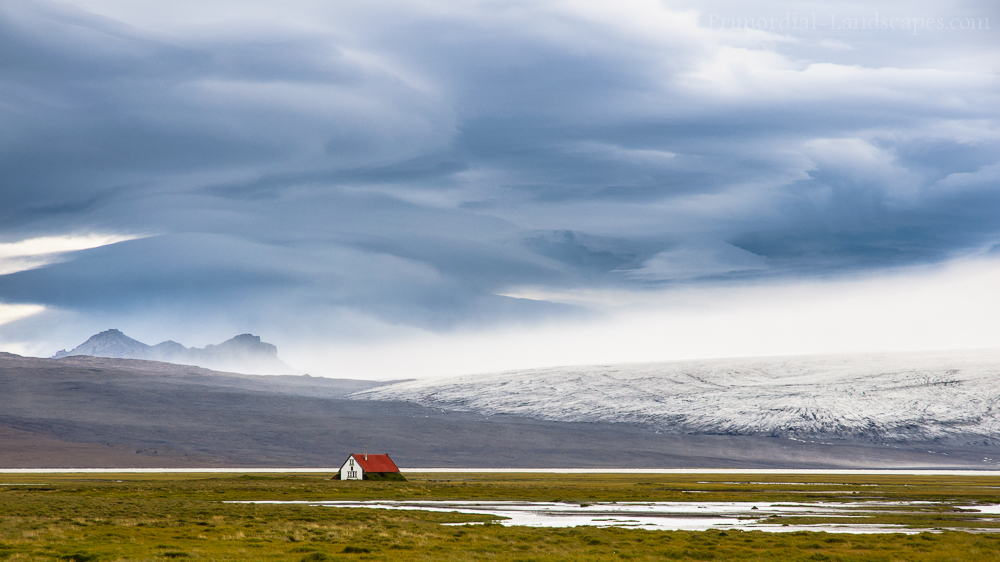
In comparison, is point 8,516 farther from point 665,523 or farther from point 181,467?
point 181,467

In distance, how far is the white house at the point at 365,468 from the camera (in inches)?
3499

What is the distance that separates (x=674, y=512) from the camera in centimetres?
5109

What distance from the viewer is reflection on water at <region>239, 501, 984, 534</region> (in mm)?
40719

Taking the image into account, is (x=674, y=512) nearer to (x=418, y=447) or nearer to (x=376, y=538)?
(x=376, y=538)

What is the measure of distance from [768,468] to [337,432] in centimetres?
9647

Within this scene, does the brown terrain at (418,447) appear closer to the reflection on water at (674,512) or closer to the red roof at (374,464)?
the red roof at (374,464)

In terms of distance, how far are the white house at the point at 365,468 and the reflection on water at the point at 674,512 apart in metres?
31.3

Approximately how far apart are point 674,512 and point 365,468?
151 ft

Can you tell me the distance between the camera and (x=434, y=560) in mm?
25703

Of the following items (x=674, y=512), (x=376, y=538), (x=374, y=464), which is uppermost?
(x=376, y=538)

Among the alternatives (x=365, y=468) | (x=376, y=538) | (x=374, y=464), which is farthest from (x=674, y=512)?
(x=374, y=464)

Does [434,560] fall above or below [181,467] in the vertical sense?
above

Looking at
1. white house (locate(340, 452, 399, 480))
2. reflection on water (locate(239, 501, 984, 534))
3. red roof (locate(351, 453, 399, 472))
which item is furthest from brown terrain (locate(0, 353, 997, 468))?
reflection on water (locate(239, 501, 984, 534))

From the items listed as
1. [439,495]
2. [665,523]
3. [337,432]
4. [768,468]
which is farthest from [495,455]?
[665,523]
